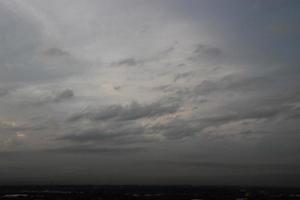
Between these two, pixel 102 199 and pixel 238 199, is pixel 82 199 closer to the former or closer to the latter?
pixel 102 199

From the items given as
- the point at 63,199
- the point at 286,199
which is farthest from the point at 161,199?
the point at 286,199

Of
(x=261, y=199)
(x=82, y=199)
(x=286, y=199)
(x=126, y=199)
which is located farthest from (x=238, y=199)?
(x=82, y=199)

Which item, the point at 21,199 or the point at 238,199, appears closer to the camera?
the point at 21,199

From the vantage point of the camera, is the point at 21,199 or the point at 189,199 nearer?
the point at 21,199

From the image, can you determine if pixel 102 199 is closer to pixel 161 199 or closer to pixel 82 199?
pixel 82 199

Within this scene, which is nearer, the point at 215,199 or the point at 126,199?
the point at 126,199

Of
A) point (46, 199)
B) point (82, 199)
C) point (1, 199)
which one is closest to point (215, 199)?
point (82, 199)

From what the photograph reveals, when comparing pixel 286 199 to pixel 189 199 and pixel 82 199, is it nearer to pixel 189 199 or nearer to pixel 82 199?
pixel 189 199
